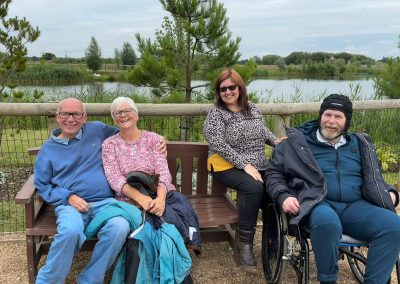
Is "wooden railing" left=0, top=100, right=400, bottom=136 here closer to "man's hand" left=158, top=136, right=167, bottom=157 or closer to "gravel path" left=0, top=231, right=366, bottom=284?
"man's hand" left=158, top=136, right=167, bottom=157

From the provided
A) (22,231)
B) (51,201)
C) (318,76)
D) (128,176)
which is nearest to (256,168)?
(128,176)

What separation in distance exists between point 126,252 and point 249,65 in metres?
5.86

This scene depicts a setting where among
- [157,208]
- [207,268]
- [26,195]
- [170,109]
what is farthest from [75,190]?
[207,268]

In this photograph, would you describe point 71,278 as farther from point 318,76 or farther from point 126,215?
point 318,76

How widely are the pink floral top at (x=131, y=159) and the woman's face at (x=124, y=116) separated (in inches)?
4.9

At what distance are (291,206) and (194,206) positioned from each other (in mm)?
819

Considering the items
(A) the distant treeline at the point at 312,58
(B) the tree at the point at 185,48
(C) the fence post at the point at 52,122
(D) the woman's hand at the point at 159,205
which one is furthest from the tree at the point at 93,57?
(D) the woman's hand at the point at 159,205

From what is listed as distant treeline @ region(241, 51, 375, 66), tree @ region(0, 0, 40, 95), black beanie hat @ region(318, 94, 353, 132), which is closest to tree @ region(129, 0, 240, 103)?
tree @ region(0, 0, 40, 95)

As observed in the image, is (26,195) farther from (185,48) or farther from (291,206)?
(185,48)

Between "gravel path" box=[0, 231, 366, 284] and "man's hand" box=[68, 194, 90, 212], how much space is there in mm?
581

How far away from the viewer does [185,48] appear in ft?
24.8

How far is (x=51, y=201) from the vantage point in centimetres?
252

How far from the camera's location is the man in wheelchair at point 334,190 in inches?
87.4

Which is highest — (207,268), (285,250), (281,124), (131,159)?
(281,124)
